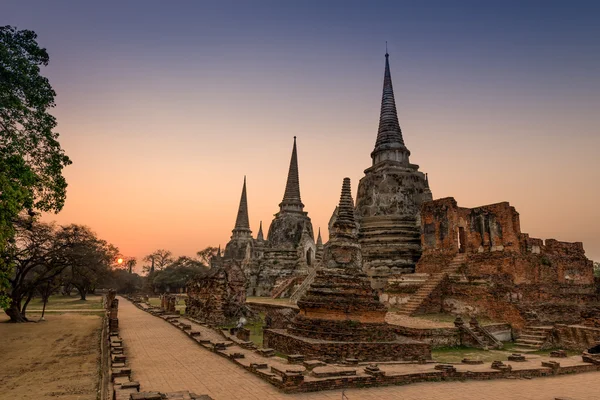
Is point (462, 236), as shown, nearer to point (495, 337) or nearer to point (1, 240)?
point (495, 337)

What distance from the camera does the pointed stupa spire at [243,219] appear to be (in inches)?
2308

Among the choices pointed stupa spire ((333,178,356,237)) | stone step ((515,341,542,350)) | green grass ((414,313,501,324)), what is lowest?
stone step ((515,341,542,350))

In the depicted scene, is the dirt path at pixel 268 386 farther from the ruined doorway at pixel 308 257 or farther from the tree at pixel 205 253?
the tree at pixel 205 253

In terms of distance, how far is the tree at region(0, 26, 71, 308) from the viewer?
1141cm

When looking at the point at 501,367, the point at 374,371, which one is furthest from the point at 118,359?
the point at 501,367

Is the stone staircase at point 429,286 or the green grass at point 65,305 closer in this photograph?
the stone staircase at point 429,286

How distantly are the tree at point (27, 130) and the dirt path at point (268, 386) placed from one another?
4.67 metres

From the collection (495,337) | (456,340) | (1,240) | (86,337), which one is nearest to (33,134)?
(1,240)

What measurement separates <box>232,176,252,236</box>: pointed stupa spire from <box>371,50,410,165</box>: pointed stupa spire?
31.7 meters

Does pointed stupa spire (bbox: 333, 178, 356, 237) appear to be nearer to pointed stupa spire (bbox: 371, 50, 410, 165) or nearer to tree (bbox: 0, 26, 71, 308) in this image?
tree (bbox: 0, 26, 71, 308)

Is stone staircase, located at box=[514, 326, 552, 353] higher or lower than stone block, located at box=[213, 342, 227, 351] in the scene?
higher

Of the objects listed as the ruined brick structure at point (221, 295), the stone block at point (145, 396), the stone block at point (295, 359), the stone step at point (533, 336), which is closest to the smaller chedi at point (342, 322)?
the stone block at point (295, 359)

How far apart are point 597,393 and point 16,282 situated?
26.1 metres

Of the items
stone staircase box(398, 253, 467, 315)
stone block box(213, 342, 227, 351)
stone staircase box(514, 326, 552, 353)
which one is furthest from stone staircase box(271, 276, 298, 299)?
stone block box(213, 342, 227, 351)
